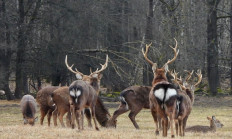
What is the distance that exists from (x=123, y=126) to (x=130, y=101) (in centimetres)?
160

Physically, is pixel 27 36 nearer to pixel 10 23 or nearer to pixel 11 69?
pixel 10 23

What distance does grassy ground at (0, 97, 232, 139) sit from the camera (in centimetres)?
1261

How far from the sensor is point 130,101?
60.0ft

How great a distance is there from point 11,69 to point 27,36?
9.70 ft

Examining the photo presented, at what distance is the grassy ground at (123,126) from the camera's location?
12609 mm

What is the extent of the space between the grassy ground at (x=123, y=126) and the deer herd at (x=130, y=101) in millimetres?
421

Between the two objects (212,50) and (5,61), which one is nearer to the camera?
(5,61)

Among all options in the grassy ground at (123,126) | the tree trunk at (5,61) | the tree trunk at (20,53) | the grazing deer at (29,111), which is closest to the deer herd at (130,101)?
the grazing deer at (29,111)

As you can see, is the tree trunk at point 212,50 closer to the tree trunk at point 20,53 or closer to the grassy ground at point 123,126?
the grassy ground at point 123,126

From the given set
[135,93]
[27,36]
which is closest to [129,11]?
[27,36]

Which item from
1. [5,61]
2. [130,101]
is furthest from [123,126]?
[5,61]

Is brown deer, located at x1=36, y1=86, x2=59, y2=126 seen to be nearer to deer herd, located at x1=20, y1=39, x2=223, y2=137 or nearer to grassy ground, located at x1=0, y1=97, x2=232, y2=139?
deer herd, located at x1=20, y1=39, x2=223, y2=137

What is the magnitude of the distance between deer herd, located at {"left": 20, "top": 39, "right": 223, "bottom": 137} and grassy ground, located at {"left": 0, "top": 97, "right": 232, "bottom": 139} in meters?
0.42

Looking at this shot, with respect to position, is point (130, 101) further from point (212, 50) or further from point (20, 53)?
point (212, 50)
